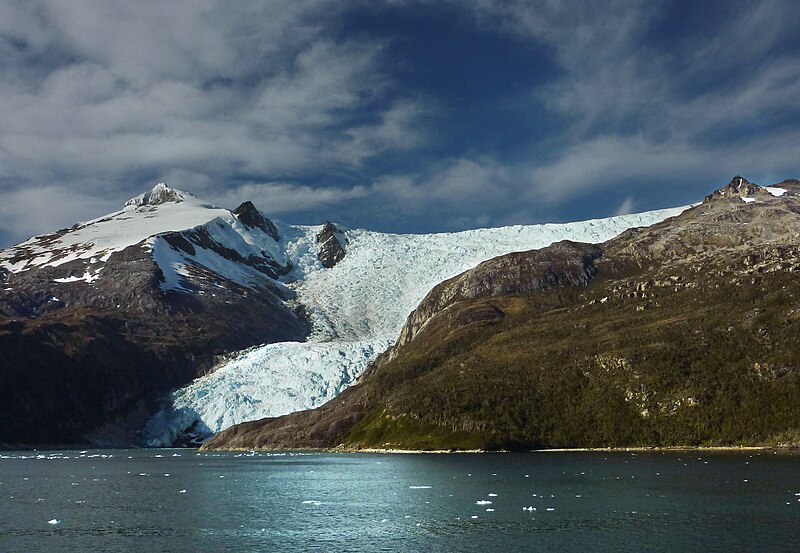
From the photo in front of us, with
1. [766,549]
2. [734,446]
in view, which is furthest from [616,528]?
[734,446]

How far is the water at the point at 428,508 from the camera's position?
197ft

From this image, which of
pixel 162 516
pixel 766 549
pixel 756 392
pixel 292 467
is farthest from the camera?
pixel 756 392

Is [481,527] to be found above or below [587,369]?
below

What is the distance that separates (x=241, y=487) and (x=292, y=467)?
3781cm

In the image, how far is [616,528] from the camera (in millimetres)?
64125

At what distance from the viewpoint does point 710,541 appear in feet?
188

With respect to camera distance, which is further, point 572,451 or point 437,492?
point 572,451

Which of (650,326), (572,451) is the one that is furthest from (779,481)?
(650,326)

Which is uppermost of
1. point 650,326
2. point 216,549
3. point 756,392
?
point 650,326

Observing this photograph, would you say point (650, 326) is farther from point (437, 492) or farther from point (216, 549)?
point (216, 549)

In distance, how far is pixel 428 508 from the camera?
7806cm

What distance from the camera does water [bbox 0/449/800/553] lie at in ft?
197

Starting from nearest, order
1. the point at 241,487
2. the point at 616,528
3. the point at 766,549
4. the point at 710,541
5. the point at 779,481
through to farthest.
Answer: the point at 766,549
the point at 710,541
the point at 616,528
the point at 779,481
the point at 241,487

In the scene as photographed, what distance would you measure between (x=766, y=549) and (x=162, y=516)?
5504 cm
